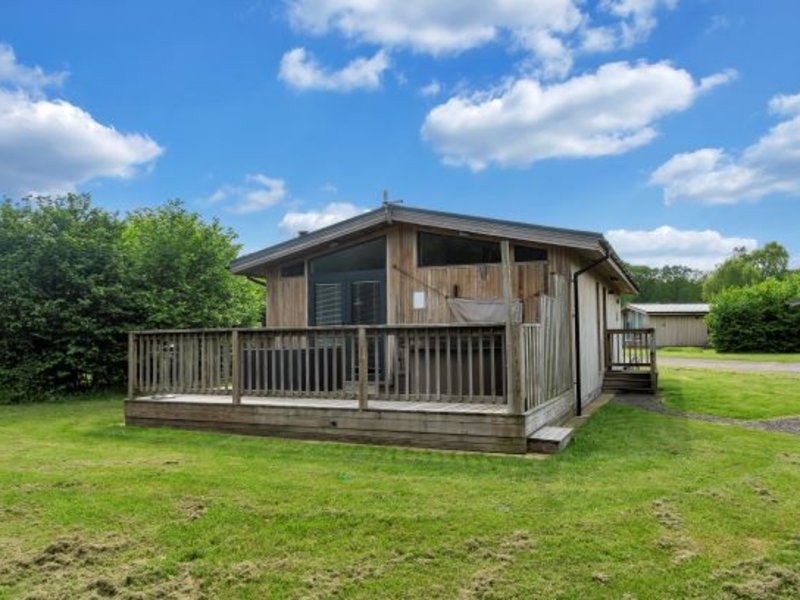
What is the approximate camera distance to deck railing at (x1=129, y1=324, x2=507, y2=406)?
613 centimetres

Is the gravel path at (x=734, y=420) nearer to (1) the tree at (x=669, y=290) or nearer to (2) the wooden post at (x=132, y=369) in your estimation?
(2) the wooden post at (x=132, y=369)

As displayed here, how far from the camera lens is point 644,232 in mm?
35375

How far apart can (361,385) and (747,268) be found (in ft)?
182

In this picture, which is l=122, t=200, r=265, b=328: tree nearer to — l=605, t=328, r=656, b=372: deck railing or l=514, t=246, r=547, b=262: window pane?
l=514, t=246, r=547, b=262: window pane

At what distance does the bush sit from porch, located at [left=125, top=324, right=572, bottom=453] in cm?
2154

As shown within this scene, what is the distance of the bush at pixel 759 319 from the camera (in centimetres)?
2433

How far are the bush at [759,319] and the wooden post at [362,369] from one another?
2484 cm

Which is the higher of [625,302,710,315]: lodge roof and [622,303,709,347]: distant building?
[625,302,710,315]: lodge roof

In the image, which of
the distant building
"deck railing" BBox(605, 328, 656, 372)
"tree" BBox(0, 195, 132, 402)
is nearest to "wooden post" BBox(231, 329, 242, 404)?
"tree" BBox(0, 195, 132, 402)

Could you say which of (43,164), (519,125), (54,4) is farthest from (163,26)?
(519,125)

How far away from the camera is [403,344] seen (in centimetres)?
734

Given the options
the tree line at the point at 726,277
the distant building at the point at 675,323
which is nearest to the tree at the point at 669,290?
the tree line at the point at 726,277

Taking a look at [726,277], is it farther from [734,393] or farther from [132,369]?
[132,369]

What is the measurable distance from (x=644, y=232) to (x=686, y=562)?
36013 mm
